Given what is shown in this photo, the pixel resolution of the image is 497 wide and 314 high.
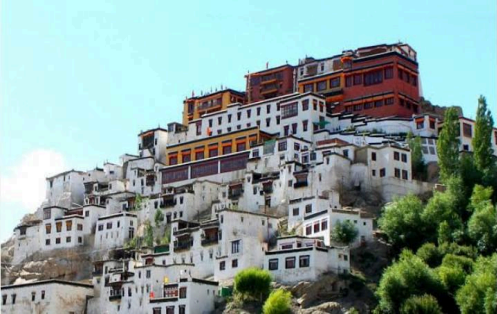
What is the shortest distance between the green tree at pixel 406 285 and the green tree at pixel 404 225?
18.7 feet

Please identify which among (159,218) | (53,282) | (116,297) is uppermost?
(159,218)

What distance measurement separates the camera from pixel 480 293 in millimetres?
46219

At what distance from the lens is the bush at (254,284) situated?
52.3 metres

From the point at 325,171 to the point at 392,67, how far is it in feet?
49.3

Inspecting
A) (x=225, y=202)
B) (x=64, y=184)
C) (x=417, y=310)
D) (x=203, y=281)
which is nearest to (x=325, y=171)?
(x=225, y=202)

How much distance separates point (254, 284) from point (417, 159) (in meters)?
20.5

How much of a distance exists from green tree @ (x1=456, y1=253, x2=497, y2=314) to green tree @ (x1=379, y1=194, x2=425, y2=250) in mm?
7151

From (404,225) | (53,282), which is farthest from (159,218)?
(404,225)

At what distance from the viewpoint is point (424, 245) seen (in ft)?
175

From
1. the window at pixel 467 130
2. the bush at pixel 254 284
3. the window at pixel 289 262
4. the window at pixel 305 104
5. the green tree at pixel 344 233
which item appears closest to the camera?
the bush at pixel 254 284

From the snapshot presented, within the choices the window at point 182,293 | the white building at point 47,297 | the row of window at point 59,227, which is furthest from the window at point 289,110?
the window at point 182,293

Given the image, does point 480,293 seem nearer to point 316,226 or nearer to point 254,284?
point 254,284

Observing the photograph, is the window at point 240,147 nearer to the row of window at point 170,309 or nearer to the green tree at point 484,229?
the row of window at point 170,309

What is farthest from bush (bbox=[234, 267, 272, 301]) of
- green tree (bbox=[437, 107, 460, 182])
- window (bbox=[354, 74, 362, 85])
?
window (bbox=[354, 74, 362, 85])
